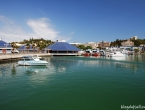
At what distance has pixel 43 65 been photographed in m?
43.4

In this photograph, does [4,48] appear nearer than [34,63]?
No

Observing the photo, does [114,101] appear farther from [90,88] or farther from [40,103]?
[40,103]

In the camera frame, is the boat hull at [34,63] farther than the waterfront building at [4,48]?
No

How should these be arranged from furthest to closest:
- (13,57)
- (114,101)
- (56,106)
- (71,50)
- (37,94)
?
(71,50), (13,57), (37,94), (114,101), (56,106)

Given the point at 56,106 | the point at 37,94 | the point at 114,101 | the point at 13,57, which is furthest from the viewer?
the point at 13,57

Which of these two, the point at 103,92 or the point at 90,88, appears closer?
the point at 103,92

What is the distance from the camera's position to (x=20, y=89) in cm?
1962

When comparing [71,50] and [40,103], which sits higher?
[71,50]

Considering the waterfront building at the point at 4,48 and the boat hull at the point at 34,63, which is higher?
the waterfront building at the point at 4,48

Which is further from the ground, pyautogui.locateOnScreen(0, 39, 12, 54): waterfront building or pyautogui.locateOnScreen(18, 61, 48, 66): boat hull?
pyautogui.locateOnScreen(0, 39, 12, 54): waterfront building

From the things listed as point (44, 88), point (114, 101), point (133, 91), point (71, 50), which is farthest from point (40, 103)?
point (71, 50)

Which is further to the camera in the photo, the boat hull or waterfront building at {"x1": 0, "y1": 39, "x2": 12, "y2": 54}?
waterfront building at {"x1": 0, "y1": 39, "x2": 12, "y2": 54}

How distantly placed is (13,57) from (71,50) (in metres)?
54.9

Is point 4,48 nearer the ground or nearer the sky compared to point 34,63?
nearer the sky
